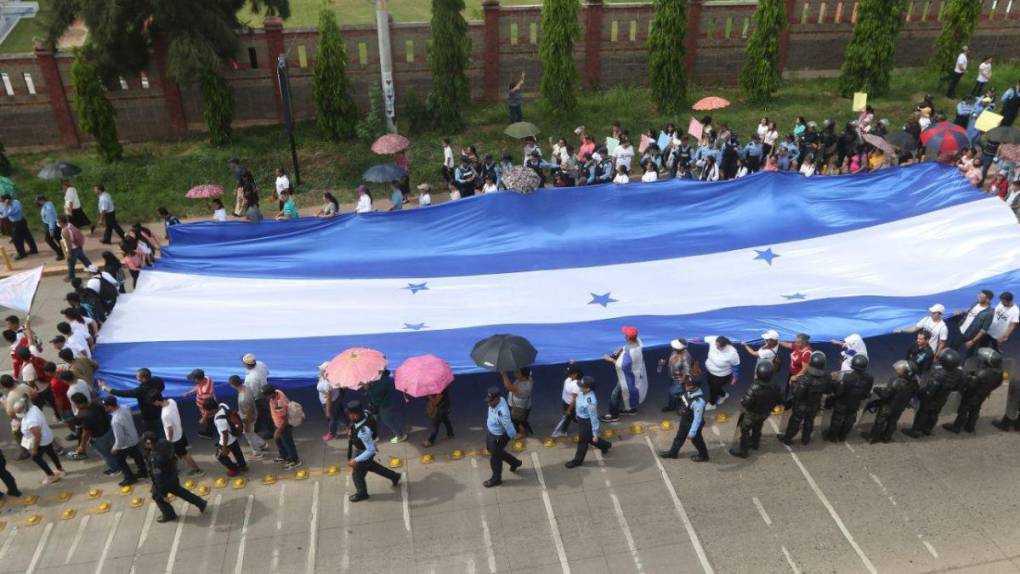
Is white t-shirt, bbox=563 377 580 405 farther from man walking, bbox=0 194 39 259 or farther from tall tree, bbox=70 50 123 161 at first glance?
tall tree, bbox=70 50 123 161

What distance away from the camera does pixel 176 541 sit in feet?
28.4

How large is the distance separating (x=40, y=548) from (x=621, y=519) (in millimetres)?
6554

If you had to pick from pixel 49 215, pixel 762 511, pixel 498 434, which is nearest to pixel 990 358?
pixel 762 511

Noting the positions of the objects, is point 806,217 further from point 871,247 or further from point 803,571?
point 803,571

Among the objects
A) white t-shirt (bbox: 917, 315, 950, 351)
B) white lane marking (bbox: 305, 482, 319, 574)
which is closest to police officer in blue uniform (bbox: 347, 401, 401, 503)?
white lane marking (bbox: 305, 482, 319, 574)

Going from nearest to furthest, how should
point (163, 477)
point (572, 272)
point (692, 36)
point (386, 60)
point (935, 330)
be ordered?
point (163, 477) → point (935, 330) → point (572, 272) → point (386, 60) → point (692, 36)

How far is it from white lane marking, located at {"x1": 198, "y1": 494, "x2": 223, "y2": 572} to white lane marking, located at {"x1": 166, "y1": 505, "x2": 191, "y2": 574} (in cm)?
30

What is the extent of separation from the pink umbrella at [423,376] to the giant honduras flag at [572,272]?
0.60 metres

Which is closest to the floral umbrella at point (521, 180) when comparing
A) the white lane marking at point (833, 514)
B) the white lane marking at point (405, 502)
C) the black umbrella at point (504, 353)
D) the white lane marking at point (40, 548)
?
the black umbrella at point (504, 353)

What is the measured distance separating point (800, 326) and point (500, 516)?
4831 mm

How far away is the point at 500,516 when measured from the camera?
8.90m

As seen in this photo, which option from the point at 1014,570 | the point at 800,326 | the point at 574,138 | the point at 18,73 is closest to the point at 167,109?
the point at 18,73

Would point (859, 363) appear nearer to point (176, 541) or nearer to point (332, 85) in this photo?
point (176, 541)

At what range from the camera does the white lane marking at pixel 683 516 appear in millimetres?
8219
